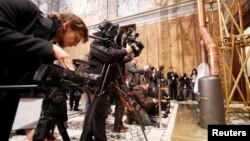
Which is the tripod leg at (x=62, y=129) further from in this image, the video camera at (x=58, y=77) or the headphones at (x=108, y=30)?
the video camera at (x=58, y=77)

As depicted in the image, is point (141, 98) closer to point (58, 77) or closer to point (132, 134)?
point (132, 134)

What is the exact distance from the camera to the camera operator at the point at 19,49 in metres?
1.05

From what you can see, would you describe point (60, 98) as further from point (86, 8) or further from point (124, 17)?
point (86, 8)

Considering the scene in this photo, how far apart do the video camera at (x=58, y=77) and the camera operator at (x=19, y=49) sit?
0.19 feet

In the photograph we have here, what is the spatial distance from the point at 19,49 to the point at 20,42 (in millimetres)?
33

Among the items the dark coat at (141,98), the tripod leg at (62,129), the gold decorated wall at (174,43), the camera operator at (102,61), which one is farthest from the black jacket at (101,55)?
the gold decorated wall at (174,43)

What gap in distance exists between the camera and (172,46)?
40.6 ft

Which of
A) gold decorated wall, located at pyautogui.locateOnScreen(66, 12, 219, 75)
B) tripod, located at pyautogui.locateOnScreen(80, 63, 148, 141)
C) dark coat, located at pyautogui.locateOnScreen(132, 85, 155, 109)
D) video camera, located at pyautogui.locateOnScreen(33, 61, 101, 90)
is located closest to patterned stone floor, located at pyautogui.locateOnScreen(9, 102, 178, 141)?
dark coat, located at pyautogui.locateOnScreen(132, 85, 155, 109)

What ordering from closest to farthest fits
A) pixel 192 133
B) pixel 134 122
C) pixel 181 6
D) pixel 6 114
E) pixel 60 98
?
pixel 6 114
pixel 60 98
pixel 192 133
pixel 134 122
pixel 181 6

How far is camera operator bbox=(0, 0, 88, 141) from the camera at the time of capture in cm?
105

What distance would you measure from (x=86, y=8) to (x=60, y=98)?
13881 millimetres

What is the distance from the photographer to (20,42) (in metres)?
1.05

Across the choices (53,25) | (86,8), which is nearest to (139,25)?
(86,8)

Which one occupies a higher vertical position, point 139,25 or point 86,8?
point 86,8
